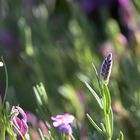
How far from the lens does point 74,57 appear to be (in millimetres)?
1250

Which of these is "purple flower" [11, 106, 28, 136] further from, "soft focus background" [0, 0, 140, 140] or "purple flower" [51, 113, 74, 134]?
"soft focus background" [0, 0, 140, 140]

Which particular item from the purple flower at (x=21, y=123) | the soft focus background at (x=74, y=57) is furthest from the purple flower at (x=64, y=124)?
the soft focus background at (x=74, y=57)

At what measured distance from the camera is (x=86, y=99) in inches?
44.1

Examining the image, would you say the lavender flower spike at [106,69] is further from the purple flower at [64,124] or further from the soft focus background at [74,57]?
the soft focus background at [74,57]

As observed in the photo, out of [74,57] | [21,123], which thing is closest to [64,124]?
[21,123]

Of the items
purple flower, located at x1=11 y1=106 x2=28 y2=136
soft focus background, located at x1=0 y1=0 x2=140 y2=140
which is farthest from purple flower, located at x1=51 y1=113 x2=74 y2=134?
soft focus background, located at x1=0 y1=0 x2=140 y2=140

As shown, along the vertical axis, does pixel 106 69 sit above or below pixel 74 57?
below

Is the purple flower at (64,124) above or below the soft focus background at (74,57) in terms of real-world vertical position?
below

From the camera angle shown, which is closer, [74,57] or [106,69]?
[106,69]

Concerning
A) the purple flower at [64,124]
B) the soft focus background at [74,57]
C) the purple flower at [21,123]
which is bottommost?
the purple flower at [64,124]

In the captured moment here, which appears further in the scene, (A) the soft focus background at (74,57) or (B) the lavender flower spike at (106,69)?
(A) the soft focus background at (74,57)

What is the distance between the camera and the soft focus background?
0.97 meters

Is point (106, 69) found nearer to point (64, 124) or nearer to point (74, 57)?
point (64, 124)

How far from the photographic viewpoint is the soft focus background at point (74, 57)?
97cm
